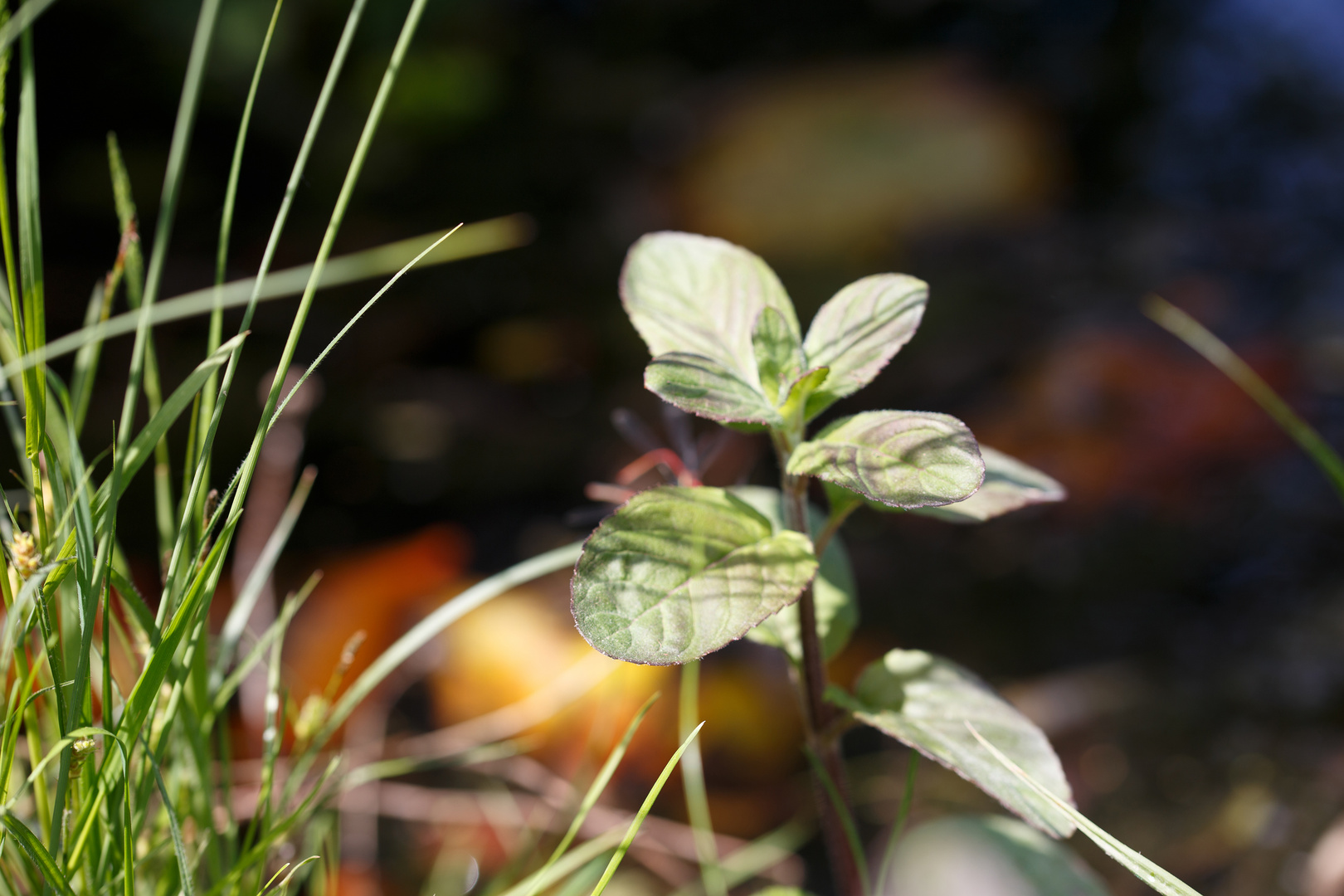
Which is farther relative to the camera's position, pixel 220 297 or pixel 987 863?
pixel 987 863

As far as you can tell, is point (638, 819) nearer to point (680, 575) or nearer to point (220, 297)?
point (680, 575)

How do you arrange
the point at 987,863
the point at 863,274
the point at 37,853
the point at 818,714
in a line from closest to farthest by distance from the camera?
the point at 37,853 < the point at 818,714 < the point at 987,863 < the point at 863,274

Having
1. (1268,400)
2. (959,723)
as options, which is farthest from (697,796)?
(1268,400)

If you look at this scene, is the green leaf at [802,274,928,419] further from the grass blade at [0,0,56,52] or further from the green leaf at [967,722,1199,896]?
the grass blade at [0,0,56,52]

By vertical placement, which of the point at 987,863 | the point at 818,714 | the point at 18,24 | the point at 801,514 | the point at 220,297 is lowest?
the point at 987,863

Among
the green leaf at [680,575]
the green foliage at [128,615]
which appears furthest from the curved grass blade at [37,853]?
the green leaf at [680,575]

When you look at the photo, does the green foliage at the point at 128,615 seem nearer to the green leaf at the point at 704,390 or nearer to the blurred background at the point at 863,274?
the green leaf at the point at 704,390
